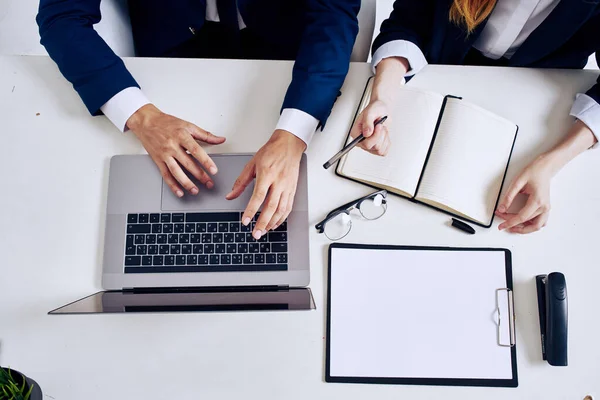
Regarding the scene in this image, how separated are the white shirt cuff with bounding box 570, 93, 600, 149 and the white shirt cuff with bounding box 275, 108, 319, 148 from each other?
56cm

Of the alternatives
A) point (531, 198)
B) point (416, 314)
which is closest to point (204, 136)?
point (416, 314)

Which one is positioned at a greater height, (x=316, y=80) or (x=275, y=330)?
(x=316, y=80)

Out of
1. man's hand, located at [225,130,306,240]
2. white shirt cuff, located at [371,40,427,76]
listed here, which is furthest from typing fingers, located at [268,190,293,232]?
white shirt cuff, located at [371,40,427,76]

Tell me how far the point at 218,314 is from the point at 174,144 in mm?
344

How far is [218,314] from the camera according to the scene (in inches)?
29.6

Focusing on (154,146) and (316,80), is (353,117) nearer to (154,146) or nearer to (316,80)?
(316,80)

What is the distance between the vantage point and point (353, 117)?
2.84ft

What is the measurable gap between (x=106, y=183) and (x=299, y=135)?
0.41 m

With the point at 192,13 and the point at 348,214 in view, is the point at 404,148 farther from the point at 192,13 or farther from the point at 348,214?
the point at 192,13

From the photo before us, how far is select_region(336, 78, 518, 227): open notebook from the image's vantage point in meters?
0.80

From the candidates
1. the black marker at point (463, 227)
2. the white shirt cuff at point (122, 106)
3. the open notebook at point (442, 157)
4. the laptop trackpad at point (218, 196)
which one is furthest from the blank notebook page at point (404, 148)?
the white shirt cuff at point (122, 106)

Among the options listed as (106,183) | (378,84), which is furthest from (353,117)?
(106,183)

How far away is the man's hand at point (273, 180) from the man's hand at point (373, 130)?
0.12 m

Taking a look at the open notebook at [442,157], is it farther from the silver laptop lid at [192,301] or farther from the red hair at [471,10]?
the silver laptop lid at [192,301]
